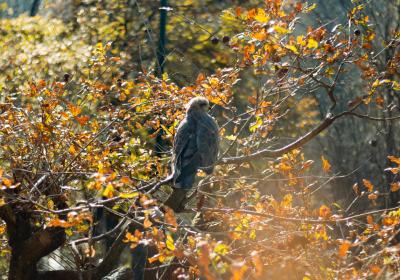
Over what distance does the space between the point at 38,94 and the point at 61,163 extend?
750 mm

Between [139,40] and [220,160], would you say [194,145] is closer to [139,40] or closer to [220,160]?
[220,160]

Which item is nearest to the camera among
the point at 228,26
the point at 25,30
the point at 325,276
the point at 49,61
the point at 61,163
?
the point at 325,276

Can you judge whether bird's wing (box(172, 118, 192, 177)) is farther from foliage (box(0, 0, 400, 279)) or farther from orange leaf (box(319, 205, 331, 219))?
orange leaf (box(319, 205, 331, 219))

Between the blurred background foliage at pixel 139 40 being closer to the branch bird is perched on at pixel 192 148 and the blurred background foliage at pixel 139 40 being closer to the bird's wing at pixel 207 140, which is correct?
the branch bird is perched on at pixel 192 148

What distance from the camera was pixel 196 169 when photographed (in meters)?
6.79

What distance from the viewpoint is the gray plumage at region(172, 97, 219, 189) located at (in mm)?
6703

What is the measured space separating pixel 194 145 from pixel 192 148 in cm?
3

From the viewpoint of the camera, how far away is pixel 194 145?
6.96m

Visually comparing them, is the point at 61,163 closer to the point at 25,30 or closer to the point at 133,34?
the point at 25,30

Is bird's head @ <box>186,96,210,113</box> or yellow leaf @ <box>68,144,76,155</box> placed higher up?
bird's head @ <box>186,96,210,113</box>

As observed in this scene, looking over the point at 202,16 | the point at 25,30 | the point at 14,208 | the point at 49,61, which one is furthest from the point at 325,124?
the point at 202,16

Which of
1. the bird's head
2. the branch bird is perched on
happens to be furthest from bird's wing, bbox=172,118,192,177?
the bird's head

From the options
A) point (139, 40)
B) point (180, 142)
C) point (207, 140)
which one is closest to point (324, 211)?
point (207, 140)

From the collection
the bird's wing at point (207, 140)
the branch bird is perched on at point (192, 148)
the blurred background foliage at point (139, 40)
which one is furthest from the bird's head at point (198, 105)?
the blurred background foliage at point (139, 40)
